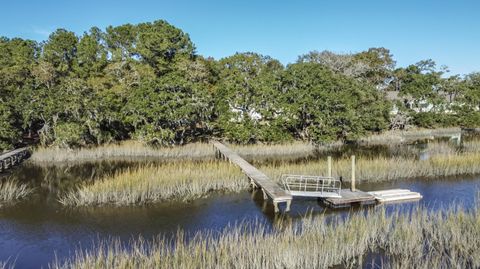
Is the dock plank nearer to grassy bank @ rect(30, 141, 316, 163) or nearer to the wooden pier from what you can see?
grassy bank @ rect(30, 141, 316, 163)

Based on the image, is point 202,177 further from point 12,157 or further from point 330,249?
point 12,157

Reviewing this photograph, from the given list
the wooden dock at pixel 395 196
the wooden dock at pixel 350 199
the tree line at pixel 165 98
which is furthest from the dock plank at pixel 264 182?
the tree line at pixel 165 98

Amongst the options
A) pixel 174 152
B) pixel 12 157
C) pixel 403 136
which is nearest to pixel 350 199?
pixel 174 152

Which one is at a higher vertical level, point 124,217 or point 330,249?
point 330,249

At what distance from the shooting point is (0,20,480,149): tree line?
974 inches

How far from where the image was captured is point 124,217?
12.7m

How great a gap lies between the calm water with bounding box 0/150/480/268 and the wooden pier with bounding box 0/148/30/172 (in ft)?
17.6

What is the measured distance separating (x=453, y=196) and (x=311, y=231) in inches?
369

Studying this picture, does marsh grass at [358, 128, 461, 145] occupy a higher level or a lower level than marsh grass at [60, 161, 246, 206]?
higher

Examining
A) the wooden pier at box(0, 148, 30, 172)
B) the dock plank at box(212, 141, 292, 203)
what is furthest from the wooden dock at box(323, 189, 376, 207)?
the wooden pier at box(0, 148, 30, 172)

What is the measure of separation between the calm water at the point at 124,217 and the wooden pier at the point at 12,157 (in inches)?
211

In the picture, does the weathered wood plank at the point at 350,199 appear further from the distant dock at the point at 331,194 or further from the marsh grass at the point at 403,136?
the marsh grass at the point at 403,136

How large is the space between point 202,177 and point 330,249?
8.59 meters

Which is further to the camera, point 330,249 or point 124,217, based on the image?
point 124,217
